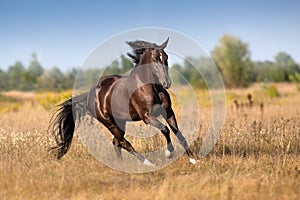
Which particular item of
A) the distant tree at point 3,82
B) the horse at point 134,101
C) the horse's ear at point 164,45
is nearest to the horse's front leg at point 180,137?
the horse at point 134,101

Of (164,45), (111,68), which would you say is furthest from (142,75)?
(111,68)

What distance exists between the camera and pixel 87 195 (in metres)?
5.59

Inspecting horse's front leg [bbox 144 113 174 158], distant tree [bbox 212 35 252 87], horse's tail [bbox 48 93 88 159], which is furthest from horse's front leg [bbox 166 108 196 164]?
distant tree [bbox 212 35 252 87]

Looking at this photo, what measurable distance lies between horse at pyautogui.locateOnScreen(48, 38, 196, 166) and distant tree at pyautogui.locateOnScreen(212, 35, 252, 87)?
152ft

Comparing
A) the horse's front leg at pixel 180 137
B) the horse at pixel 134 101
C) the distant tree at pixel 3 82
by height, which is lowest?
the horse's front leg at pixel 180 137

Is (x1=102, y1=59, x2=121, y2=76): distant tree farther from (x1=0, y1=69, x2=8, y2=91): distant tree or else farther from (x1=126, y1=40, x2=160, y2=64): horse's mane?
(x1=0, y1=69, x2=8, y2=91): distant tree

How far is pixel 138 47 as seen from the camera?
792cm

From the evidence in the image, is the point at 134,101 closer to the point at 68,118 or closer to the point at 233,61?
the point at 68,118

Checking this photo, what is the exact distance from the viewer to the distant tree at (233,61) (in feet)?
184

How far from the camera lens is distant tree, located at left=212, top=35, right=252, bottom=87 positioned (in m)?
56.0

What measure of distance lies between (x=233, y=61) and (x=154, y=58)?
51857 millimetres

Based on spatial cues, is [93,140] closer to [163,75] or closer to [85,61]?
[85,61]

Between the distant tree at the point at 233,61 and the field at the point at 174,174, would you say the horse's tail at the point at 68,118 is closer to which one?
the field at the point at 174,174

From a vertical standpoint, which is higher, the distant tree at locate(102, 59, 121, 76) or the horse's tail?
the distant tree at locate(102, 59, 121, 76)
